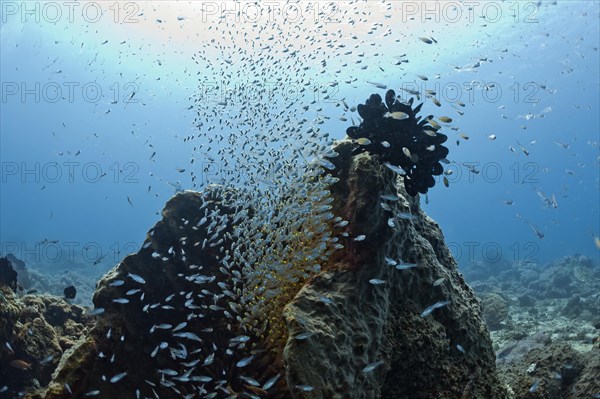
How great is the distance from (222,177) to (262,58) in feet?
10.9

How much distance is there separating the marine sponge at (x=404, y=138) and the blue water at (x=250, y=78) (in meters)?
0.63

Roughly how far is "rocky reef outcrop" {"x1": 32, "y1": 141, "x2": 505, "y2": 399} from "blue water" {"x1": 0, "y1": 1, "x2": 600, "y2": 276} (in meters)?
1.60

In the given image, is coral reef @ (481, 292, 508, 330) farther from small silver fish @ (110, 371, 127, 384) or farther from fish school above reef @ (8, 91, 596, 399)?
small silver fish @ (110, 371, 127, 384)

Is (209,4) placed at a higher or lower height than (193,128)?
higher

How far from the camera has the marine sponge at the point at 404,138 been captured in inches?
238

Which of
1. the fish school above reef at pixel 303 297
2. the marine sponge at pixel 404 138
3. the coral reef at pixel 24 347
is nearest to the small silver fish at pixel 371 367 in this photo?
the fish school above reef at pixel 303 297

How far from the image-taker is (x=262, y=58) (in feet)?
30.3

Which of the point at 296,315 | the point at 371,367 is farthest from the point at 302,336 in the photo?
the point at 371,367

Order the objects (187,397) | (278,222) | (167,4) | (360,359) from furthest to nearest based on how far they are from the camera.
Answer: (167,4) < (278,222) < (187,397) < (360,359)

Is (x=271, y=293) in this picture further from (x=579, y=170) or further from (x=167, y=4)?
(x=579, y=170)

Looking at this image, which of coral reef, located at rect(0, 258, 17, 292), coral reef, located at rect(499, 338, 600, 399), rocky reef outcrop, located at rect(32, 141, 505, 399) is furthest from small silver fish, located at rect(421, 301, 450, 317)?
coral reef, located at rect(0, 258, 17, 292)

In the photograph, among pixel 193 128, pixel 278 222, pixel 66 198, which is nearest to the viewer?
pixel 278 222

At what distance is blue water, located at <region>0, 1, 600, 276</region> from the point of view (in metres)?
18.3

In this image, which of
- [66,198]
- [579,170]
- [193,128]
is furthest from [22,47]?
[579,170]
